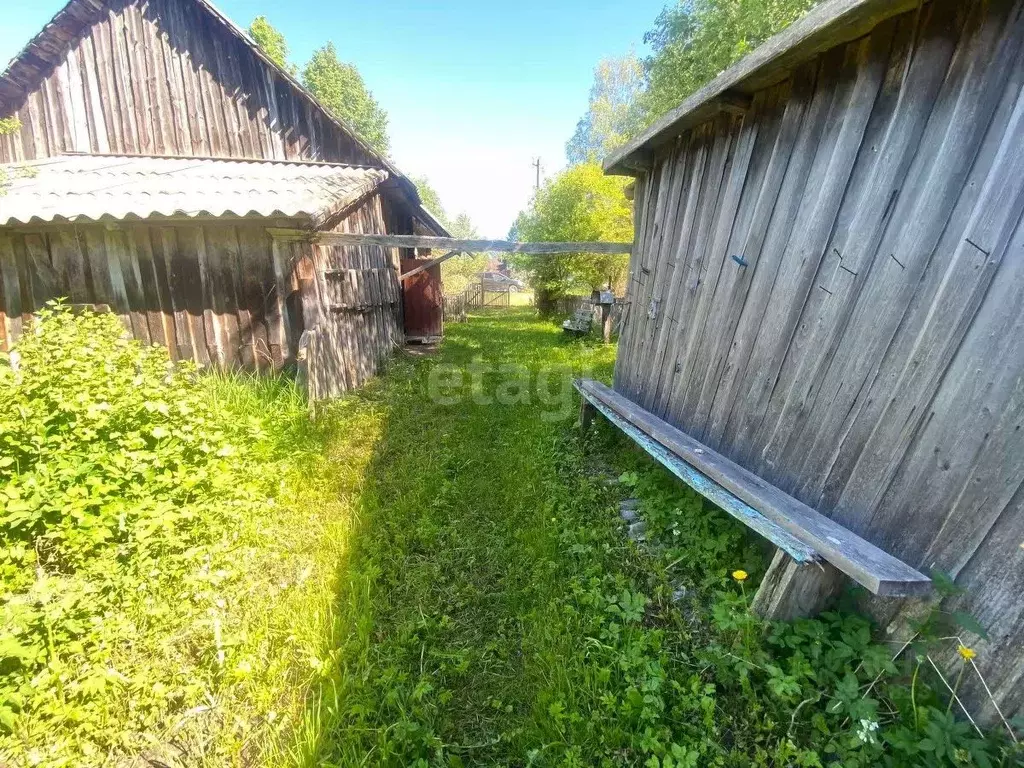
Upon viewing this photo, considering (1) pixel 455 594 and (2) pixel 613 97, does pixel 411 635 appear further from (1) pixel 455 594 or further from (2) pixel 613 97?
(2) pixel 613 97

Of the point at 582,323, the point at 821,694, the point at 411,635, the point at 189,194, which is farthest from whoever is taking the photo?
the point at 582,323

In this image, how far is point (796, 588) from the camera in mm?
1864

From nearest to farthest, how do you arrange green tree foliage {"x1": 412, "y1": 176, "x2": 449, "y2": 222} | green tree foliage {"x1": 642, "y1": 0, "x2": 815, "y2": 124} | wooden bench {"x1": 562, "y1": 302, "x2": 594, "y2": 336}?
green tree foliage {"x1": 642, "y1": 0, "x2": 815, "y2": 124}
wooden bench {"x1": 562, "y1": 302, "x2": 594, "y2": 336}
green tree foliage {"x1": 412, "y1": 176, "x2": 449, "y2": 222}

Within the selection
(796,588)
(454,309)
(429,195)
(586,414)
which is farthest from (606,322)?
(429,195)

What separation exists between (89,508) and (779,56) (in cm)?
464

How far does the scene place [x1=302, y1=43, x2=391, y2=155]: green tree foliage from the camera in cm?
2431

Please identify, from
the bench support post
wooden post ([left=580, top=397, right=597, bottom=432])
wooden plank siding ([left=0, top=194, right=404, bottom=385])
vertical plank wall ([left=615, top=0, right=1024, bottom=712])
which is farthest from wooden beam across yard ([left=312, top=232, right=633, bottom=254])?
the bench support post

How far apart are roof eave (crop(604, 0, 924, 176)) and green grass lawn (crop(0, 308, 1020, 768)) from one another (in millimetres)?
2528

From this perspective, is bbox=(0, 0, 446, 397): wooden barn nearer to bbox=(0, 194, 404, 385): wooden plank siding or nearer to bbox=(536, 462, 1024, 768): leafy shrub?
bbox=(0, 194, 404, 385): wooden plank siding

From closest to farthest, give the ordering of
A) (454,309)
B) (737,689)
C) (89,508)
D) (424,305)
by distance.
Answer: (737,689) < (89,508) < (424,305) < (454,309)

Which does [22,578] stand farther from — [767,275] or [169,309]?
[767,275]

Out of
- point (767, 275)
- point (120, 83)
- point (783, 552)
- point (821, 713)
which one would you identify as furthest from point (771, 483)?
point (120, 83)

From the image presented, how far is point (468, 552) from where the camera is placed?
119 inches

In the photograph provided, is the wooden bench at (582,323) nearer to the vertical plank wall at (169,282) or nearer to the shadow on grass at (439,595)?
the shadow on grass at (439,595)
